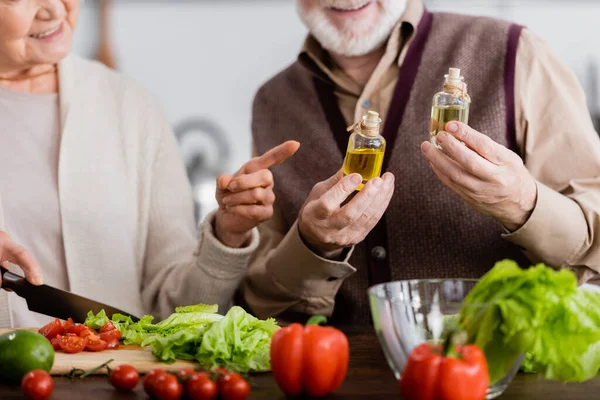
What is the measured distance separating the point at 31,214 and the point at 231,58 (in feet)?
10.7

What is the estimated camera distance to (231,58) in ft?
17.6

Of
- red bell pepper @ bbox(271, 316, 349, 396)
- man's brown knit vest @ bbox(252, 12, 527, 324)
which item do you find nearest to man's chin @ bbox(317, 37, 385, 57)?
man's brown knit vest @ bbox(252, 12, 527, 324)

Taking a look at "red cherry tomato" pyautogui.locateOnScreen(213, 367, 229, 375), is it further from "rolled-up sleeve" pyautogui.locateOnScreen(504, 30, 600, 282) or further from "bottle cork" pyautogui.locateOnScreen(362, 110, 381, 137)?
"rolled-up sleeve" pyautogui.locateOnScreen(504, 30, 600, 282)

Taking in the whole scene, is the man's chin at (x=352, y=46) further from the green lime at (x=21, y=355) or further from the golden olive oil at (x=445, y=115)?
the green lime at (x=21, y=355)

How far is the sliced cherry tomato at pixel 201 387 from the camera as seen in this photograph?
1.29 metres

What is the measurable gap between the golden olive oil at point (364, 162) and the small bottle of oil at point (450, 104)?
0.44ft

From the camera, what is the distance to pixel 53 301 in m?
1.92

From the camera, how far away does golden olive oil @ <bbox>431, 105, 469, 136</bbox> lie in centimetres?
176

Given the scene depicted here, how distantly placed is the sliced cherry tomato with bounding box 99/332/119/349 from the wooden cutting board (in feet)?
0.06

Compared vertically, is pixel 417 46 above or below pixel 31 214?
above

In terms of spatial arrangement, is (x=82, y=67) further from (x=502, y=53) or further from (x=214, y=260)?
(x=502, y=53)

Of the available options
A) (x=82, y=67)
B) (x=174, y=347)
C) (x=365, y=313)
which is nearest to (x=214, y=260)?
(x=365, y=313)

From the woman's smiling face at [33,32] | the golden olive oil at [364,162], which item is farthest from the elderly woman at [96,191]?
the golden olive oil at [364,162]

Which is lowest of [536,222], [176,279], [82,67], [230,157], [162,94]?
[230,157]
